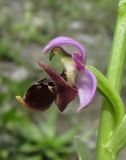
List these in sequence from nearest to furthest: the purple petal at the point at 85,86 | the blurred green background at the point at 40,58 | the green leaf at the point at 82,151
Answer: the purple petal at the point at 85,86 → the green leaf at the point at 82,151 → the blurred green background at the point at 40,58

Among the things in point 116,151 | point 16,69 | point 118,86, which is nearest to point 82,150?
point 116,151

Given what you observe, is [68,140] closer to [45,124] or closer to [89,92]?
[45,124]

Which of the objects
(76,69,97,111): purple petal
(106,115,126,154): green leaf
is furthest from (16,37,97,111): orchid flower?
(106,115,126,154): green leaf

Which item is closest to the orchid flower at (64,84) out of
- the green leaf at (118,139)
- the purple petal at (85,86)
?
the purple petal at (85,86)

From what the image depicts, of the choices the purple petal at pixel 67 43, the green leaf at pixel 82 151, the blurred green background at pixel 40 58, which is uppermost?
the blurred green background at pixel 40 58

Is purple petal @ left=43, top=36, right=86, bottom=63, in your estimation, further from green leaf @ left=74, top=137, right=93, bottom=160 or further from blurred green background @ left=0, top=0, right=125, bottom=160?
green leaf @ left=74, top=137, right=93, bottom=160

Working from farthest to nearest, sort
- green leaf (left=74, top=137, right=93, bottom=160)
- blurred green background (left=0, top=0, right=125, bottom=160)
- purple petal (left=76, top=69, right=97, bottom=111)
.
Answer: blurred green background (left=0, top=0, right=125, bottom=160) → green leaf (left=74, top=137, right=93, bottom=160) → purple petal (left=76, top=69, right=97, bottom=111)

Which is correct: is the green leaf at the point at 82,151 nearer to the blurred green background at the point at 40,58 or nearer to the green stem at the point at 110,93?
the green stem at the point at 110,93

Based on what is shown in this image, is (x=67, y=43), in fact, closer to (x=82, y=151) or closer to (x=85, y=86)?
(x=85, y=86)

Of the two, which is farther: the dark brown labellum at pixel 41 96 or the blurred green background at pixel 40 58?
the blurred green background at pixel 40 58
